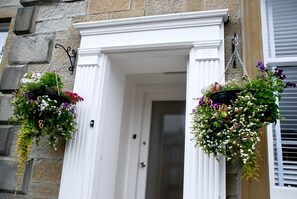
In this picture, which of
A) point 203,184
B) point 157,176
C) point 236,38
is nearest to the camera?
point 203,184

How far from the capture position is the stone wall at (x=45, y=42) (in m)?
2.07

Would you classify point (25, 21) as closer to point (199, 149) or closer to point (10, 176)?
point (10, 176)

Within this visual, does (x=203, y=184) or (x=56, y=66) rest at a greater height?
(x=56, y=66)

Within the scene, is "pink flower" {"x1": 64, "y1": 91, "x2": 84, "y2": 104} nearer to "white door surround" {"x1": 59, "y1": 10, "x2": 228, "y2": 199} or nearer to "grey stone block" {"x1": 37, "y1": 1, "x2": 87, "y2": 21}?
"white door surround" {"x1": 59, "y1": 10, "x2": 228, "y2": 199}

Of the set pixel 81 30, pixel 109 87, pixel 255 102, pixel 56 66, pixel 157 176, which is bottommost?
pixel 157 176

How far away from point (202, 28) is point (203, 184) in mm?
1183

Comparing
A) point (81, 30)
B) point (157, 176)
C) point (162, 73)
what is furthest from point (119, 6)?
point (157, 176)

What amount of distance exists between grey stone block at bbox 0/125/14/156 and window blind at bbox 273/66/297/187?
2.20m

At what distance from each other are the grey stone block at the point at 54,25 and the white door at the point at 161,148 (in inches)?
43.5

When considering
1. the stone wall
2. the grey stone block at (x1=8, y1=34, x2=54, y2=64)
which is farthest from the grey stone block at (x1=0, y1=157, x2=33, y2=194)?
the grey stone block at (x1=8, y1=34, x2=54, y2=64)

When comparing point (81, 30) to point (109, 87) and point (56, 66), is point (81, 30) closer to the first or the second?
point (56, 66)

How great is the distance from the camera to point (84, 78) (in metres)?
2.17

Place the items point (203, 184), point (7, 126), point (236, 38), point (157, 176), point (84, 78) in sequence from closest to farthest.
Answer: point (203, 184) < point (236, 38) < point (84, 78) < point (7, 126) < point (157, 176)

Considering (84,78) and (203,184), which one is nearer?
(203,184)
